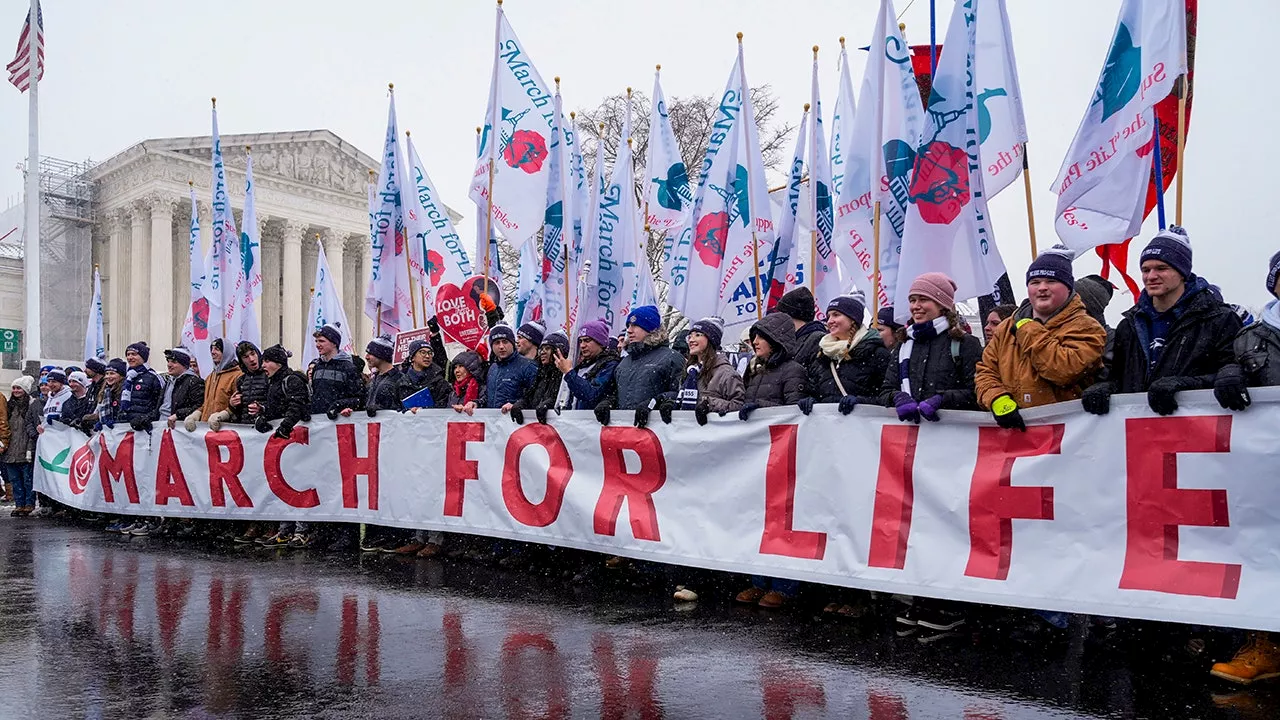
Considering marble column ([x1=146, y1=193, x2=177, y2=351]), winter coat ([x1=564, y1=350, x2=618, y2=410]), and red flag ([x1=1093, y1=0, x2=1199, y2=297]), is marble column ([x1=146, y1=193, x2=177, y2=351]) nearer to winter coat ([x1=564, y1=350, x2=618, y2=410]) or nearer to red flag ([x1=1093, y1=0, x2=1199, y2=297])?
winter coat ([x1=564, y1=350, x2=618, y2=410])

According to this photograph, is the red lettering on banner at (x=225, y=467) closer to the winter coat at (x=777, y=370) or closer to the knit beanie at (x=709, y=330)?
the knit beanie at (x=709, y=330)

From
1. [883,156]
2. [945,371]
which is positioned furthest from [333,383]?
[945,371]

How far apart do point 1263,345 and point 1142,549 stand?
1.05 meters

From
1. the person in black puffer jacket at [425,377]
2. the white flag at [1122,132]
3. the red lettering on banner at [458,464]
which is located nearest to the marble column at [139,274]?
the person in black puffer jacket at [425,377]

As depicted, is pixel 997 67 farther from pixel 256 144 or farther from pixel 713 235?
pixel 256 144

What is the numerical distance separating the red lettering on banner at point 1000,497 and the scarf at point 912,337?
1.90 ft

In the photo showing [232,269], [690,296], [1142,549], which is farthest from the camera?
[232,269]

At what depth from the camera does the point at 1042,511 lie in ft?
16.7

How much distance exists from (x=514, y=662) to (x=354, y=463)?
15.2ft

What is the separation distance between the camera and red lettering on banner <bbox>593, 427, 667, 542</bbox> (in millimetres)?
6879

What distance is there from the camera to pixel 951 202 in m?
6.41

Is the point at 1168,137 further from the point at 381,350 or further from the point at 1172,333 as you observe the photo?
the point at 381,350

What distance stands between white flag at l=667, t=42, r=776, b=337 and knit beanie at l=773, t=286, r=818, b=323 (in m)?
2.36

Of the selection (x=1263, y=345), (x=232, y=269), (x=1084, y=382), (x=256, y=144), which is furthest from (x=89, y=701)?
(x=256, y=144)
